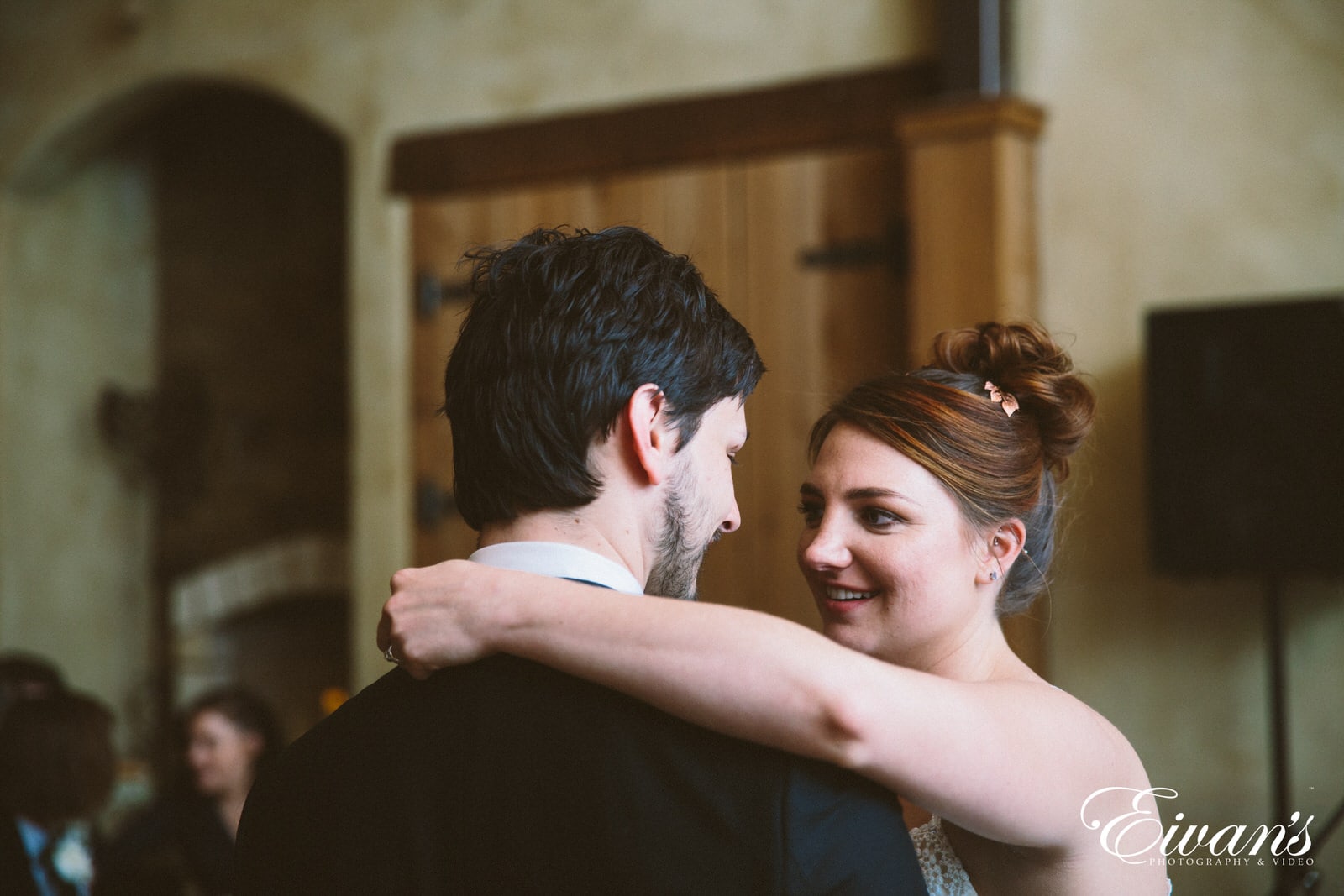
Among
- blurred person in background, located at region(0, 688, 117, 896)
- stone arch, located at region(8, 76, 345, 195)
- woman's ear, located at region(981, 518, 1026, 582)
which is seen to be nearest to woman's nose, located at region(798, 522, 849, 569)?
woman's ear, located at region(981, 518, 1026, 582)

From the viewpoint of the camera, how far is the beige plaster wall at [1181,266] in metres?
3.15

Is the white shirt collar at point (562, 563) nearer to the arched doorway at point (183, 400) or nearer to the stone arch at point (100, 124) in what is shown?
the stone arch at point (100, 124)

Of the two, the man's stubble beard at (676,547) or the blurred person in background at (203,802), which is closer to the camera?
the man's stubble beard at (676,547)

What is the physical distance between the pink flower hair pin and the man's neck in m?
0.81

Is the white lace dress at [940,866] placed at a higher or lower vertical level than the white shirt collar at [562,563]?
lower

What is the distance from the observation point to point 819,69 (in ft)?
12.7

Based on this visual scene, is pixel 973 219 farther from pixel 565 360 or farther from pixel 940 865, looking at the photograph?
pixel 565 360

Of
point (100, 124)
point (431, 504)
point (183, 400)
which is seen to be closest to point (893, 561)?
point (431, 504)

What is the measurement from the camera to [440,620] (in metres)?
1.17

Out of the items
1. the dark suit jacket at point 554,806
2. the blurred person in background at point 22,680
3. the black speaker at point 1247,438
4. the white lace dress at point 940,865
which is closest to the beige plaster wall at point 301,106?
the blurred person in background at point 22,680

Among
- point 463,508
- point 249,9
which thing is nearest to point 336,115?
point 249,9

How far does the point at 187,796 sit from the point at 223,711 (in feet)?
0.90

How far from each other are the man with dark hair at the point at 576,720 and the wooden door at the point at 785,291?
2.40 m

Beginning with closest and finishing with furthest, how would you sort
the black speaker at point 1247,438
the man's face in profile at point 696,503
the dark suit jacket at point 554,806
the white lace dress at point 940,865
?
the dark suit jacket at point 554,806, the man's face in profile at point 696,503, the white lace dress at point 940,865, the black speaker at point 1247,438
